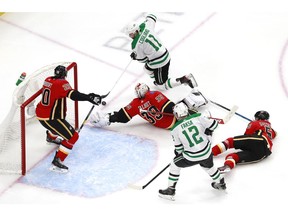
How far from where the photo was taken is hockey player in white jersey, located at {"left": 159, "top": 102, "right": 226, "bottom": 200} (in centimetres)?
526

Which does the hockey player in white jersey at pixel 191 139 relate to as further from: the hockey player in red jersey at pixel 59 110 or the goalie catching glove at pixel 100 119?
the goalie catching glove at pixel 100 119

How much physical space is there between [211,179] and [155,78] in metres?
1.25

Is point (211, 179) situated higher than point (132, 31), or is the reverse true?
point (132, 31)

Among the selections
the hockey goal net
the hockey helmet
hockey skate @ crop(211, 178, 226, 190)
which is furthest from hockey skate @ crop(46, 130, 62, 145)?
the hockey helmet

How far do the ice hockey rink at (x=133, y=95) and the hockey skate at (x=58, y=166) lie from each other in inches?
2.0

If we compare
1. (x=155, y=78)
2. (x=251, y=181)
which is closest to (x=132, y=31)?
(x=155, y=78)

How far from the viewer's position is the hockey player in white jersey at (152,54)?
632 cm

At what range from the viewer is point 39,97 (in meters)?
5.89

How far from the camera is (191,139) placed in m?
5.27

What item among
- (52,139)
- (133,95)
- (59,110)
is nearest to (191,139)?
(59,110)

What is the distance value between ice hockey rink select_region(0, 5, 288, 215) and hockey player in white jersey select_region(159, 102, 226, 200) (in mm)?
277

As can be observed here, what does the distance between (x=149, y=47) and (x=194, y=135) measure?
1309mm

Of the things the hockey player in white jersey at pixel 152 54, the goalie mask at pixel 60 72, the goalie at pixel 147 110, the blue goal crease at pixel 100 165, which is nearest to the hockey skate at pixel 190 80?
the hockey player in white jersey at pixel 152 54

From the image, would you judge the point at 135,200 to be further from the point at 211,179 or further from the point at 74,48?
the point at 74,48
